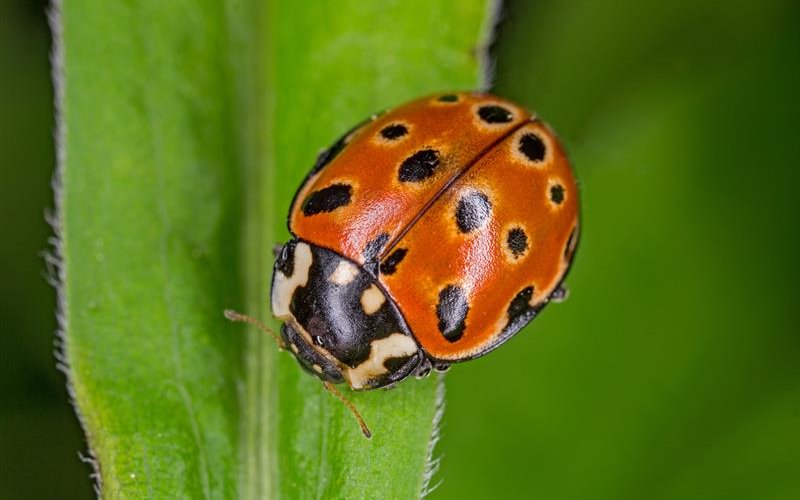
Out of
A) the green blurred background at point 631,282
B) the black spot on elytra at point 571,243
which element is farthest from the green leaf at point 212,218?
the green blurred background at point 631,282

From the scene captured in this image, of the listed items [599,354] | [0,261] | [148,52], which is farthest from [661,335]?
[0,261]

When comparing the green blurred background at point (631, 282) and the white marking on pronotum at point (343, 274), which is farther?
the green blurred background at point (631, 282)

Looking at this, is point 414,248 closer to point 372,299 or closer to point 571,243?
point 372,299

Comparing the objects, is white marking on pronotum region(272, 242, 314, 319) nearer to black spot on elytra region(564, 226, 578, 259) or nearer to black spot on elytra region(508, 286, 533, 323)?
black spot on elytra region(508, 286, 533, 323)

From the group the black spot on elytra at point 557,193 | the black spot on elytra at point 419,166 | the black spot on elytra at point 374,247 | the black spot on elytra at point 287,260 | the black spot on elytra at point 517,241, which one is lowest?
the black spot on elytra at point 517,241

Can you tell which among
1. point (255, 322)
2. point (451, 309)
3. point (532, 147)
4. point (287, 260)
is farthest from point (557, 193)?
point (255, 322)

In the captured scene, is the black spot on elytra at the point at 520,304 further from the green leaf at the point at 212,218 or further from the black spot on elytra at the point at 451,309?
the green leaf at the point at 212,218

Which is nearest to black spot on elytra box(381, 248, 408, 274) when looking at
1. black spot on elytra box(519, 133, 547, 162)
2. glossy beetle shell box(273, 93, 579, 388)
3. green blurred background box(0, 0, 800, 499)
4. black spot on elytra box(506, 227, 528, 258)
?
glossy beetle shell box(273, 93, 579, 388)
